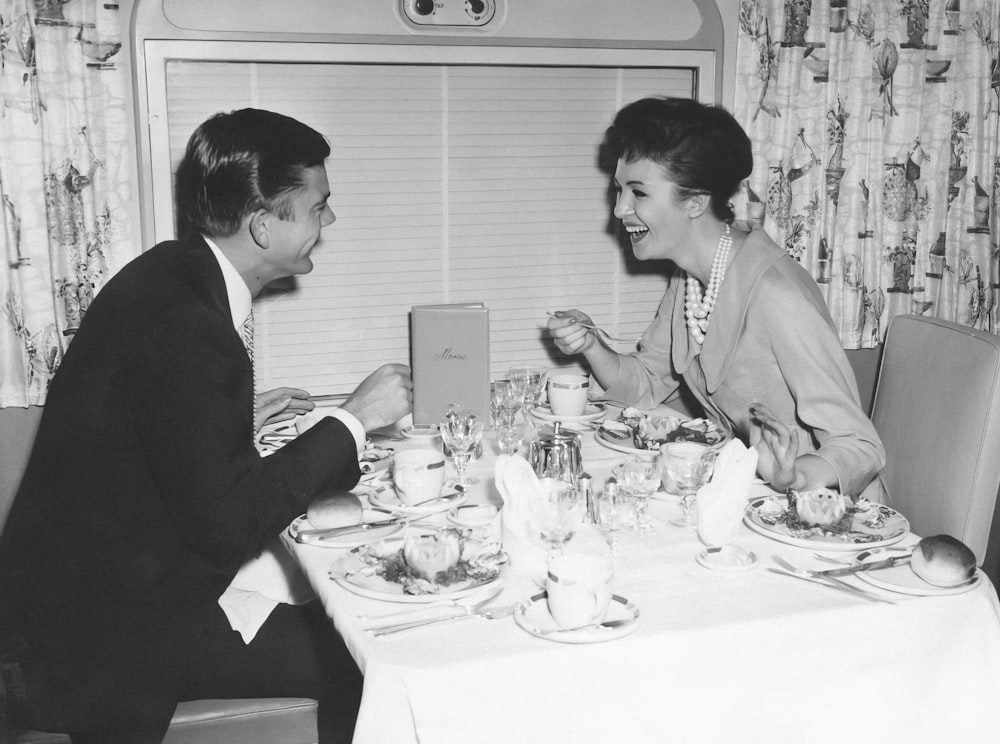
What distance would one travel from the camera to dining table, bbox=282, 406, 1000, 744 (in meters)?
1.28

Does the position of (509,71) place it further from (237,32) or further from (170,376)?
(170,376)

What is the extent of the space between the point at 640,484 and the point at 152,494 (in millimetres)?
810

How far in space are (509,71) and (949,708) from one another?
7.12 ft

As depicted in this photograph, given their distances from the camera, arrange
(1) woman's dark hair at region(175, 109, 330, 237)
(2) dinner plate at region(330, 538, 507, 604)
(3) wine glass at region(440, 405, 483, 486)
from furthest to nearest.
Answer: (3) wine glass at region(440, 405, 483, 486) < (1) woman's dark hair at region(175, 109, 330, 237) < (2) dinner plate at region(330, 538, 507, 604)

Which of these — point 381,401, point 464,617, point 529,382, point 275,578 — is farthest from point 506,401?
point 464,617

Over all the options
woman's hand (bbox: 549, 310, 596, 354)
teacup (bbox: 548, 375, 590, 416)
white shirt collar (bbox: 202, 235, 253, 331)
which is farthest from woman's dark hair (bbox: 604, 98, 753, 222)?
white shirt collar (bbox: 202, 235, 253, 331)

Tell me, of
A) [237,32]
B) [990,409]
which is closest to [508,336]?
[237,32]

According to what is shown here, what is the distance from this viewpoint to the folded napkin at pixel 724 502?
1.60 m

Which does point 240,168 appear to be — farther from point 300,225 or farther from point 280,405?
point 280,405

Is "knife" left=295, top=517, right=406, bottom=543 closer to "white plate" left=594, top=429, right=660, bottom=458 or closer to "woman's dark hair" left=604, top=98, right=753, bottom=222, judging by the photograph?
"white plate" left=594, top=429, right=660, bottom=458

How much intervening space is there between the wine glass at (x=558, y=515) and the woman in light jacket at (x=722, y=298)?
66cm

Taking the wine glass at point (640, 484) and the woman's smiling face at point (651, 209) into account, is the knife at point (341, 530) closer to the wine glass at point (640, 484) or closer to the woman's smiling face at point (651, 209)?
the wine glass at point (640, 484)

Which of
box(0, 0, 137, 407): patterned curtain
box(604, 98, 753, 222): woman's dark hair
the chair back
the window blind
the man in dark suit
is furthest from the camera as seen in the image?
the window blind

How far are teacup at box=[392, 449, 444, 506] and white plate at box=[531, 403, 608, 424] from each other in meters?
0.65
